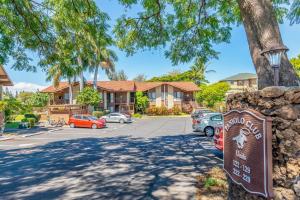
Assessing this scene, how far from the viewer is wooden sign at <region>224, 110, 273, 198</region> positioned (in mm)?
3932

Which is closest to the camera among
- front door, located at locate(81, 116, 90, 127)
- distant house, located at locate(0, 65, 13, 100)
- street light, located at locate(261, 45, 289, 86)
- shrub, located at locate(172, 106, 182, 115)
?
street light, located at locate(261, 45, 289, 86)

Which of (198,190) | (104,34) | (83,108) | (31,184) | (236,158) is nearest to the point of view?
(236,158)

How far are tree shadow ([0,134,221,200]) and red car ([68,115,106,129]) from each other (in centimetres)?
1503

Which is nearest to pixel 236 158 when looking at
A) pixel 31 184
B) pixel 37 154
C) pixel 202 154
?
pixel 31 184

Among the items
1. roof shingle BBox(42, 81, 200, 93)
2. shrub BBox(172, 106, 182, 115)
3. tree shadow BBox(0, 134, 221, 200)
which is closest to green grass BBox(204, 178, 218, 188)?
tree shadow BBox(0, 134, 221, 200)

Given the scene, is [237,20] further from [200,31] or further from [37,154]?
[37,154]

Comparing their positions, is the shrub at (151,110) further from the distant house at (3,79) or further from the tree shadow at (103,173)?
the tree shadow at (103,173)

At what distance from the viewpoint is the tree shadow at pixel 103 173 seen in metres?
7.68

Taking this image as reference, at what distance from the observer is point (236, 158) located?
4.91m

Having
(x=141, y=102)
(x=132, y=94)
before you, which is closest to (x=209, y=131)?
(x=141, y=102)

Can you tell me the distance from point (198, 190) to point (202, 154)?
566 centimetres

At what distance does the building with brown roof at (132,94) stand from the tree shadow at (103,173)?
127 feet

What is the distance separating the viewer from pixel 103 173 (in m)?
9.89

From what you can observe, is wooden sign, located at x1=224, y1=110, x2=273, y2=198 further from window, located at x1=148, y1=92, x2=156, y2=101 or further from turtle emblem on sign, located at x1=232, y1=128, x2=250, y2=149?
window, located at x1=148, y1=92, x2=156, y2=101
